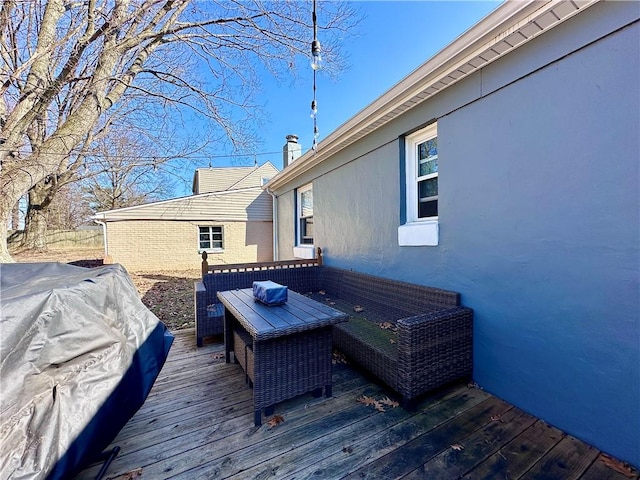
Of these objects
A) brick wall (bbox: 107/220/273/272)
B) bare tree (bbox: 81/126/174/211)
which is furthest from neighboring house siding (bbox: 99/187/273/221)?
bare tree (bbox: 81/126/174/211)

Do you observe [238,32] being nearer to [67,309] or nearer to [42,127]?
[42,127]

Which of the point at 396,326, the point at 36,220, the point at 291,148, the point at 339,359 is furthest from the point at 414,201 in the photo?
the point at 36,220

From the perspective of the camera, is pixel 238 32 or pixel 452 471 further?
pixel 238 32

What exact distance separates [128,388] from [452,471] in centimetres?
205

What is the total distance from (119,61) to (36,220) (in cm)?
1102

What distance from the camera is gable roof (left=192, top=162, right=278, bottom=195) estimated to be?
629 inches

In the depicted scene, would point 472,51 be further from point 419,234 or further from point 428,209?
point 419,234

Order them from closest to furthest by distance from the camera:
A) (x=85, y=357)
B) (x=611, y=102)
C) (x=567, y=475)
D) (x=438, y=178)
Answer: (x=85, y=357) → (x=567, y=475) → (x=611, y=102) → (x=438, y=178)

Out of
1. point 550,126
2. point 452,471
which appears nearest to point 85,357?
point 452,471

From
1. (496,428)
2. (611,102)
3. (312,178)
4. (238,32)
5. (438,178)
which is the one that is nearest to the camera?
(611,102)

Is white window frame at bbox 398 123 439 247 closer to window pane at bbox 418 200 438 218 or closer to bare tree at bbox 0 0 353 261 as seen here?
window pane at bbox 418 200 438 218

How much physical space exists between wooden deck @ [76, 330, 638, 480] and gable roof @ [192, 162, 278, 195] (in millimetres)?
14579

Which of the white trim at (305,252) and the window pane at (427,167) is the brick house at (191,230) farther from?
the window pane at (427,167)

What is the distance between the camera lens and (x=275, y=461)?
177 centimetres
